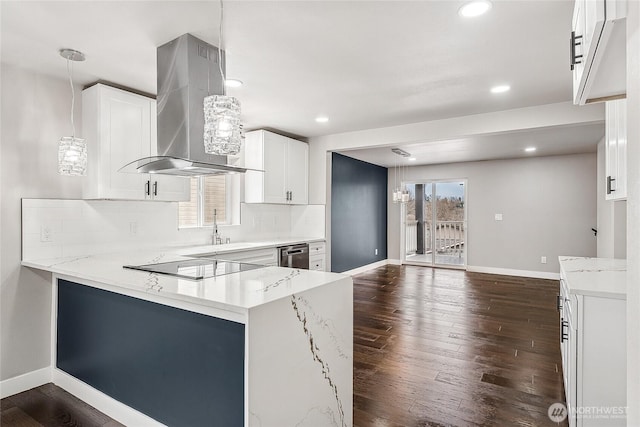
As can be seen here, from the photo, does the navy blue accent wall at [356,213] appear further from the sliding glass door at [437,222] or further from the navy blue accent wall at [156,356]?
the navy blue accent wall at [156,356]

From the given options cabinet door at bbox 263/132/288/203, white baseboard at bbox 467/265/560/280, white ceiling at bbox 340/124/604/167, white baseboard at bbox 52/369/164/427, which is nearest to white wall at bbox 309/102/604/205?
white ceiling at bbox 340/124/604/167

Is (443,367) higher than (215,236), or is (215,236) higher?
(215,236)

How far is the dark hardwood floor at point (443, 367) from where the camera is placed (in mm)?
2279

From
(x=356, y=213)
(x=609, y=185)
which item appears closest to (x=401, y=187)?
(x=356, y=213)

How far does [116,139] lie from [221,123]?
1.65m

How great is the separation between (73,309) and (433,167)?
7.21 m

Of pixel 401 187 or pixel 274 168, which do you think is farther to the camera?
pixel 401 187

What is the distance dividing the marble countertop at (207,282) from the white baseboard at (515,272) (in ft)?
20.5

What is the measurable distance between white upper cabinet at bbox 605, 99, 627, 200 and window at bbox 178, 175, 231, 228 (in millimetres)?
3626

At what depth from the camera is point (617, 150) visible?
2.17m

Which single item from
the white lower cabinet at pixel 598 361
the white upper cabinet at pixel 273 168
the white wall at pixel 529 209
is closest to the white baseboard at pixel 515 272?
the white wall at pixel 529 209

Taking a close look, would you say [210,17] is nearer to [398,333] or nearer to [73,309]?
[73,309]

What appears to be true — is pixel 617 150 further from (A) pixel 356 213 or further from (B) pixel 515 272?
(B) pixel 515 272

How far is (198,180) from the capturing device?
4.38 m
